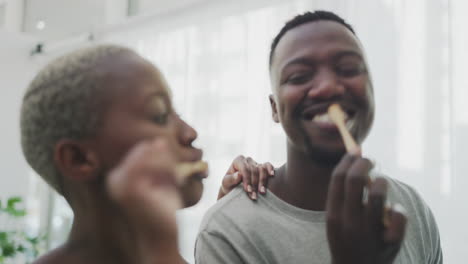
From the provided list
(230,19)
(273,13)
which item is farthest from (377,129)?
(230,19)

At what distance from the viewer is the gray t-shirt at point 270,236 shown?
77 centimetres

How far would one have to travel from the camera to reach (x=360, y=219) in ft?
1.61

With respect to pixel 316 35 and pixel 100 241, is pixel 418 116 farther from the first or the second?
pixel 100 241

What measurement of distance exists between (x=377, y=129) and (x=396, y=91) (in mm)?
161

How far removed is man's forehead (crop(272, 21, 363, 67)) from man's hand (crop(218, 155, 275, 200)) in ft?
0.76

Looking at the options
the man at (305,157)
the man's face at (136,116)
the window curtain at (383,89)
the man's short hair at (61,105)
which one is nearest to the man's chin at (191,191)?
the man's face at (136,116)

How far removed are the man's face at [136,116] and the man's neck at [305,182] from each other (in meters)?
0.35

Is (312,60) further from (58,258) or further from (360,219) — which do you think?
(58,258)

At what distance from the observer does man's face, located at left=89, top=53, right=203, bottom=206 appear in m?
0.46

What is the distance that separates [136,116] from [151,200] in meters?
0.11

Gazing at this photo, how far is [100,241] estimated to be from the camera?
0.49m

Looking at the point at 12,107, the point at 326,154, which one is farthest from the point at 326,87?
the point at 12,107

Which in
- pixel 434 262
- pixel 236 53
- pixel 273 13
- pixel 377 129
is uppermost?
pixel 273 13

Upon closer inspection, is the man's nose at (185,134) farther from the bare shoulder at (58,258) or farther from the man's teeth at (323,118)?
the man's teeth at (323,118)
